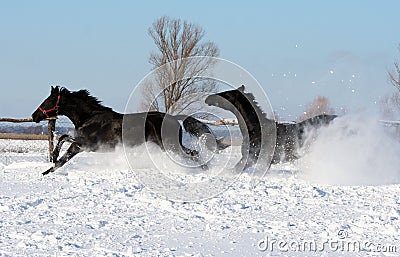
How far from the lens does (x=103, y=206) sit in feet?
16.9

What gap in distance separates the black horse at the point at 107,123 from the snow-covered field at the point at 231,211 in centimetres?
82

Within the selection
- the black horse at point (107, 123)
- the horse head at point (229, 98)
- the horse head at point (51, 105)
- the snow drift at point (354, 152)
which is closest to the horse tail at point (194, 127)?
the black horse at point (107, 123)

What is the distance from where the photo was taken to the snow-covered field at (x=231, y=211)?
3.73 metres

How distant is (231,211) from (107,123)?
4734 mm

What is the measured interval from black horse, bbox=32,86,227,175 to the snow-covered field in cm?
82

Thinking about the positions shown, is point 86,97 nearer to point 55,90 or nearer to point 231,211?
point 55,90

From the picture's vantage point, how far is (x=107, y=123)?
924 centimetres

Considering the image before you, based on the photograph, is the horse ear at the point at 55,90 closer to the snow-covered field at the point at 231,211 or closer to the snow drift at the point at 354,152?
the snow-covered field at the point at 231,211

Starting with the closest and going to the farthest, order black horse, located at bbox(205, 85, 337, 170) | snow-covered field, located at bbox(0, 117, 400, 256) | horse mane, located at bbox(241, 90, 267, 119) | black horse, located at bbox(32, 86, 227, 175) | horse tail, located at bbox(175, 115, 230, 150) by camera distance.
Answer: snow-covered field, located at bbox(0, 117, 400, 256)
black horse, located at bbox(205, 85, 337, 170)
horse mane, located at bbox(241, 90, 267, 119)
black horse, located at bbox(32, 86, 227, 175)
horse tail, located at bbox(175, 115, 230, 150)

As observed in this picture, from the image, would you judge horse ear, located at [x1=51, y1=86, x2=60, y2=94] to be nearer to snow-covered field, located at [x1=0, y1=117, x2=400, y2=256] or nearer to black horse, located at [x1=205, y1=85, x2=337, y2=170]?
snow-covered field, located at [x1=0, y1=117, x2=400, y2=256]

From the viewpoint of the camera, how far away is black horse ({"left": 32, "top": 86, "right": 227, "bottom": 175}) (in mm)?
9117

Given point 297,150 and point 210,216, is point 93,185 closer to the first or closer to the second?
point 210,216

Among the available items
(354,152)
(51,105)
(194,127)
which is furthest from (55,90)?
(354,152)

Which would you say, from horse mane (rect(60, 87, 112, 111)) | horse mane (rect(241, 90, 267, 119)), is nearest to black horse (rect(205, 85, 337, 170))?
horse mane (rect(241, 90, 267, 119))
